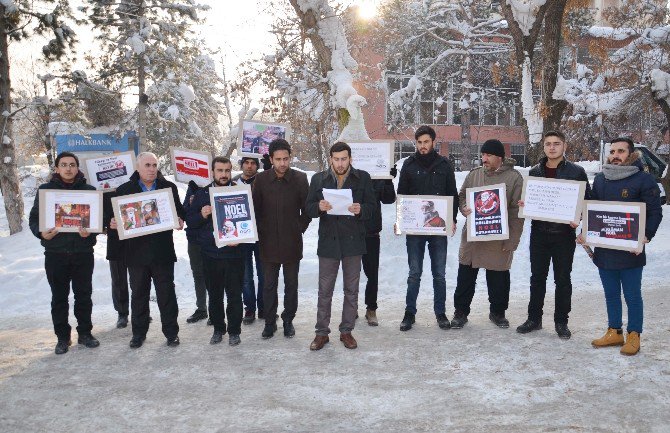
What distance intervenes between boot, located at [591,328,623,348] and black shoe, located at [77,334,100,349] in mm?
5281

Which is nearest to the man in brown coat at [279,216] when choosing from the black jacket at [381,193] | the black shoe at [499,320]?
the black jacket at [381,193]

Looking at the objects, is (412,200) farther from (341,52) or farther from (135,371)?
(341,52)

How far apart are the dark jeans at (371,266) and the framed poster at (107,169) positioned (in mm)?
3057

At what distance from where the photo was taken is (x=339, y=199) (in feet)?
18.7

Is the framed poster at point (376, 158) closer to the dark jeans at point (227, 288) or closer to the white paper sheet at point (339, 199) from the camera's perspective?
the white paper sheet at point (339, 199)

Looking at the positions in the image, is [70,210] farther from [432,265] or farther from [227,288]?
[432,265]

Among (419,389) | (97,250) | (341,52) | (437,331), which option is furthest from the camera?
(341,52)

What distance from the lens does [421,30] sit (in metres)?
27.5

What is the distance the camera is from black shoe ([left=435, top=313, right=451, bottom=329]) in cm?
653

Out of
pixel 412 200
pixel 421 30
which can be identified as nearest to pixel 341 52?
pixel 412 200

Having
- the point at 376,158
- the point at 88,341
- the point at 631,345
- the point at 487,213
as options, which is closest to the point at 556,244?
the point at 487,213

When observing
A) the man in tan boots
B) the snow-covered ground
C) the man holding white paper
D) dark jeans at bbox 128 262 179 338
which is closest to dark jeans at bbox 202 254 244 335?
the snow-covered ground

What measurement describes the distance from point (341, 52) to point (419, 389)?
30.6 feet

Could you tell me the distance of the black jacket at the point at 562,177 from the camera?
19.4 feet
